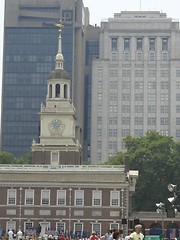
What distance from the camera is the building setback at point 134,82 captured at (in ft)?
599

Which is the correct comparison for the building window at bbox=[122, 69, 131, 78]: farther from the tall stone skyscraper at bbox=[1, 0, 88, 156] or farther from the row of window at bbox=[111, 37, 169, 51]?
the tall stone skyscraper at bbox=[1, 0, 88, 156]

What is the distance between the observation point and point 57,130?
332ft

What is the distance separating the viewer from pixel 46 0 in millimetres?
186500

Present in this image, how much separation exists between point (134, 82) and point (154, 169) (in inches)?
2911

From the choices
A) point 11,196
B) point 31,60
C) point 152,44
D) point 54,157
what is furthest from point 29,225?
point 152,44

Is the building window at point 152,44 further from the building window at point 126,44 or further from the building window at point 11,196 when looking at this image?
the building window at point 11,196

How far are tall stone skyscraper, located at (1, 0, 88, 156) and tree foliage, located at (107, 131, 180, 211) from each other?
61.9 meters

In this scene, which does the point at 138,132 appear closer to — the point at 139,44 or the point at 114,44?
the point at 139,44

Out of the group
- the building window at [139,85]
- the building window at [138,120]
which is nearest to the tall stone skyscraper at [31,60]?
the building window at [138,120]

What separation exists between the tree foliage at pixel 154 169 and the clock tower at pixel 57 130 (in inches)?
512

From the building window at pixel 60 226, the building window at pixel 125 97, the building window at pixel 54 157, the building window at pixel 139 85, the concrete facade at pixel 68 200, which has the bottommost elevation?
the building window at pixel 60 226

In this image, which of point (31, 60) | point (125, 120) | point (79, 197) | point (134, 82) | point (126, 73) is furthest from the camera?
point (126, 73)

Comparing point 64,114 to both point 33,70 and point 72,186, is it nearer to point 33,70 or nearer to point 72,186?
point 72,186

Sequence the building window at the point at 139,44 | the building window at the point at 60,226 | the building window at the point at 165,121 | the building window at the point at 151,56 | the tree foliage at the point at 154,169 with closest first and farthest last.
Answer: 1. the building window at the point at 60,226
2. the tree foliage at the point at 154,169
3. the building window at the point at 165,121
4. the building window at the point at 151,56
5. the building window at the point at 139,44
